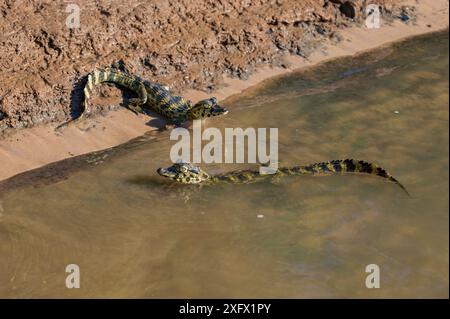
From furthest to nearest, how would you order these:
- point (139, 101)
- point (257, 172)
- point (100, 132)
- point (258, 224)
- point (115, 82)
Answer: point (115, 82) < point (139, 101) < point (100, 132) < point (257, 172) < point (258, 224)

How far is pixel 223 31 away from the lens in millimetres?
11141

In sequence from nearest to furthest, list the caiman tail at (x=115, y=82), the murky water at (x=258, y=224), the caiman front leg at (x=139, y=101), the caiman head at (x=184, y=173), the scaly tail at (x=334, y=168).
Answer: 1. the murky water at (x=258, y=224)
2. the caiman head at (x=184, y=173)
3. the scaly tail at (x=334, y=168)
4. the caiman tail at (x=115, y=82)
5. the caiman front leg at (x=139, y=101)

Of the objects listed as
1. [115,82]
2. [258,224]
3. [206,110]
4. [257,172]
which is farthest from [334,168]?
[115,82]

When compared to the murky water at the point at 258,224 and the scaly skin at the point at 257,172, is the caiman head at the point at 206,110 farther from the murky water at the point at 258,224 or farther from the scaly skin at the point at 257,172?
the scaly skin at the point at 257,172

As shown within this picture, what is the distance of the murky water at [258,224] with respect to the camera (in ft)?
21.7

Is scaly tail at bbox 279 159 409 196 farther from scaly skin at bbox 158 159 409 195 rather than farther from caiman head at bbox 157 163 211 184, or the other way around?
caiman head at bbox 157 163 211 184

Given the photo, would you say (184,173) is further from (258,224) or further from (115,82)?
(115,82)

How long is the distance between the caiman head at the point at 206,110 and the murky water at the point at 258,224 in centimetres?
17

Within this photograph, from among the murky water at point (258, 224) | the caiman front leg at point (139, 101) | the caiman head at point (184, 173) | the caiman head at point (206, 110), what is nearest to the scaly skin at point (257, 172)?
the caiman head at point (184, 173)

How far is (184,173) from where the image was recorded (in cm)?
820

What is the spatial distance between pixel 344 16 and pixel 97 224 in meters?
6.98

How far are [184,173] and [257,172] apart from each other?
874 mm
